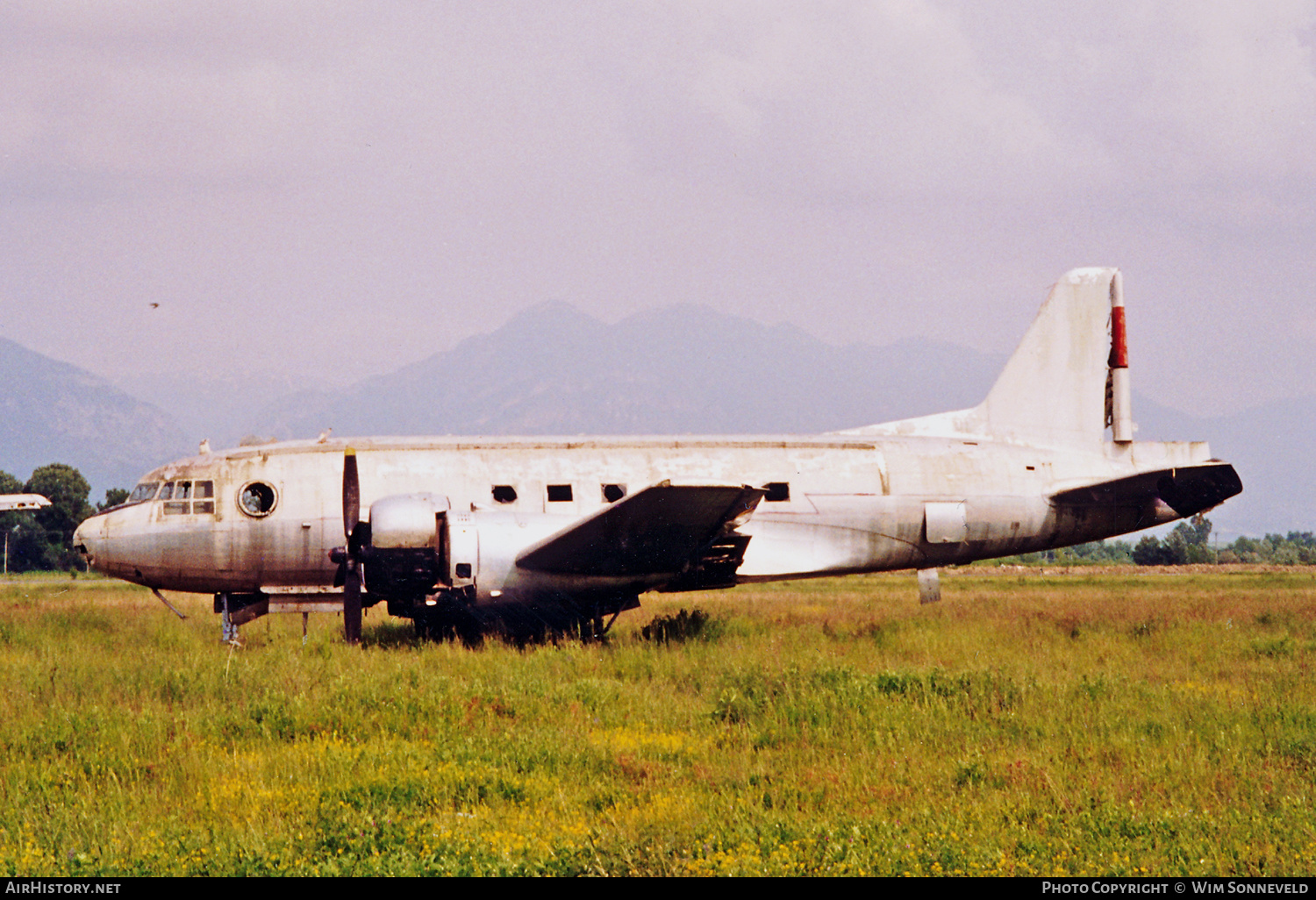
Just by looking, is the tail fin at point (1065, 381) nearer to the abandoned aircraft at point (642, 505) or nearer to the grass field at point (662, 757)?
the abandoned aircraft at point (642, 505)

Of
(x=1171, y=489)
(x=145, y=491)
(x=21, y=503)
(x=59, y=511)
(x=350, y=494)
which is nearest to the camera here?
(x=350, y=494)

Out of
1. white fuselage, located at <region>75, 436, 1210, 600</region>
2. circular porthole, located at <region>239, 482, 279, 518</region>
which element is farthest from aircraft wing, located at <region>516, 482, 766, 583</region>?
circular porthole, located at <region>239, 482, 279, 518</region>

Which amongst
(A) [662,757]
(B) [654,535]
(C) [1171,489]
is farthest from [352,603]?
(C) [1171,489]

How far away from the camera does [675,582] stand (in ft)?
57.9

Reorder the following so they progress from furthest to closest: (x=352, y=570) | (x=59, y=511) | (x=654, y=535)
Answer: (x=59, y=511) < (x=352, y=570) < (x=654, y=535)

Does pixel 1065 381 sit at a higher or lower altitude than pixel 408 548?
higher

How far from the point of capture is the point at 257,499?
1784 cm

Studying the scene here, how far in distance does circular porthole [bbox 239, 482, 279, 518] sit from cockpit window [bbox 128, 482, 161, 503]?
175 centimetres

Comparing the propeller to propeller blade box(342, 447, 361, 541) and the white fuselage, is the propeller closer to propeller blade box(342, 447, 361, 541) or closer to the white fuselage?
propeller blade box(342, 447, 361, 541)

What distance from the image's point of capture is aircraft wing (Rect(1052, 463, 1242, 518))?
19375 mm

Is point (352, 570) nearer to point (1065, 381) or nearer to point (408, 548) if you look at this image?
point (408, 548)

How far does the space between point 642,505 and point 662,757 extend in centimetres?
578

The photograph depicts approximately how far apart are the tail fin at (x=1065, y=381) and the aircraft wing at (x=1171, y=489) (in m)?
1.50
